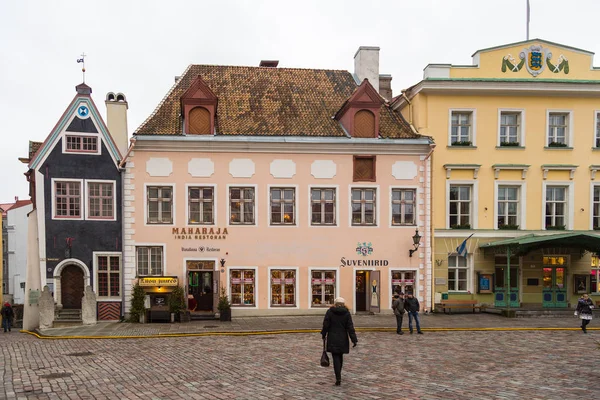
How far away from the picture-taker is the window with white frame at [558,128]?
2630 cm

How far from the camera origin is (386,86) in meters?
30.8

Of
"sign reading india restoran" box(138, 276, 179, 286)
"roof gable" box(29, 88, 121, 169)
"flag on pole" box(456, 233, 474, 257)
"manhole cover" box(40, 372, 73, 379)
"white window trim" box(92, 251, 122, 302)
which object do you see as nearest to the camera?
"manhole cover" box(40, 372, 73, 379)

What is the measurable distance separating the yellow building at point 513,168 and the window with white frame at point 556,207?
5cm

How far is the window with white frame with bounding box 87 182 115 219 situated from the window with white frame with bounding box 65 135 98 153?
1.49 meters

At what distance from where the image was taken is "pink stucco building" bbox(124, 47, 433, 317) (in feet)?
78.6

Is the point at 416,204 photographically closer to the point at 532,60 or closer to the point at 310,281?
the point at 310,281

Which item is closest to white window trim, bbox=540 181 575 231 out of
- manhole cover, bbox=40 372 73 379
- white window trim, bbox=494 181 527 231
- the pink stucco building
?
white window trim, bbox=494 181 527 231

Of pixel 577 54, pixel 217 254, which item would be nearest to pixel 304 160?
pixel 217 254

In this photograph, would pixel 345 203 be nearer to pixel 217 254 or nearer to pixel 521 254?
pixel 217 254

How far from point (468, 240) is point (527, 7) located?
42.1 ft

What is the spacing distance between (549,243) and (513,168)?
402 cm

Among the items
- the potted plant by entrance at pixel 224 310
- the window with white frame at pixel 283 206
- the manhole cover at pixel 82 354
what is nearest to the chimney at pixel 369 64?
the window with white frame at pixel 283 206

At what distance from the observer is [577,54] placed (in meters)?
26.2

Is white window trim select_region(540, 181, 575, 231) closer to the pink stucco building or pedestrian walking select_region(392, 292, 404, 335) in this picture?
the pink stucco building
